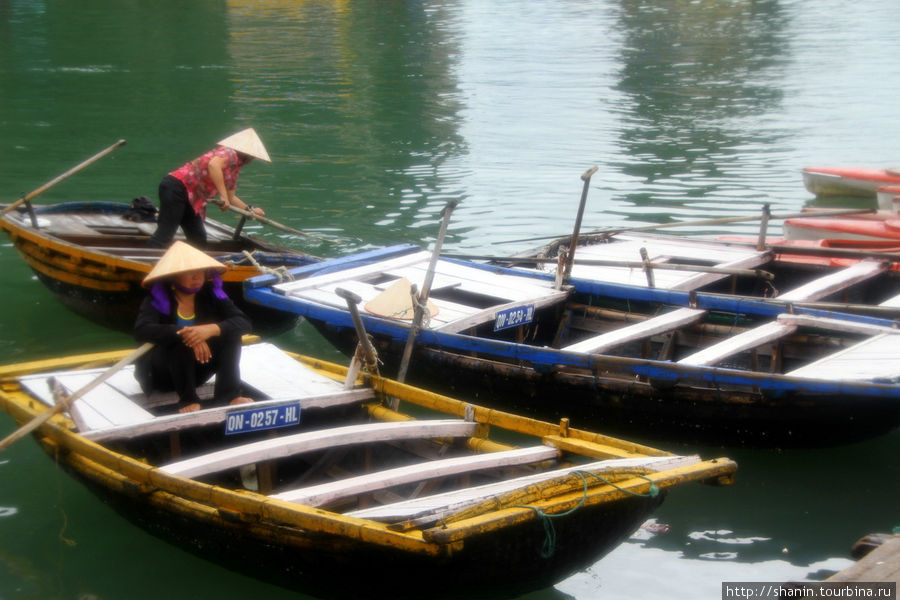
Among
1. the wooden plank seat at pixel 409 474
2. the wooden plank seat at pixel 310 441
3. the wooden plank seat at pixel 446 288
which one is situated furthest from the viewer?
the wooden plank seat at pixel 446 288

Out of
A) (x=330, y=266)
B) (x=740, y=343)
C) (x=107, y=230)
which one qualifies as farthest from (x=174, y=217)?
(x=740, y=343)

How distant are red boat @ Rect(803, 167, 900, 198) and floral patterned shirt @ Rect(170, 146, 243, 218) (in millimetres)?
7556

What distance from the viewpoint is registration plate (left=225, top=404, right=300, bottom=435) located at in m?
5.10

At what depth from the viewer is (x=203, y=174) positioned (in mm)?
8094

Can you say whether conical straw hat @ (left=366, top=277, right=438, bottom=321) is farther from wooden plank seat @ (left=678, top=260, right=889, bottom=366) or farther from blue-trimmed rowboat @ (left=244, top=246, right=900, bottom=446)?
wooden plank seat @ (left=678, top=260, right=889, bottom=366)

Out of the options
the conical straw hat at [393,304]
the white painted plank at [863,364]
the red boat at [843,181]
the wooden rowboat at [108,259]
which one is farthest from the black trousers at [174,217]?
the red boat at [843,181]

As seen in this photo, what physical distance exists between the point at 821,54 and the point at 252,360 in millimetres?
22054

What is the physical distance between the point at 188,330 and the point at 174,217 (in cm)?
301

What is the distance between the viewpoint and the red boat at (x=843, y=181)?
12438mm

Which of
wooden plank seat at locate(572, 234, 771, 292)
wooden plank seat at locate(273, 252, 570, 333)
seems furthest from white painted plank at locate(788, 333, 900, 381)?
wooden plank seat at locate(273, 252, 570, 333)

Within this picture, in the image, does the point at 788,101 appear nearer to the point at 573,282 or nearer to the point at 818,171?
the point at 818,171

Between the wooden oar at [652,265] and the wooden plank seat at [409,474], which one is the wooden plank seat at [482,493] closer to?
the wooden plank seat at [409,474]

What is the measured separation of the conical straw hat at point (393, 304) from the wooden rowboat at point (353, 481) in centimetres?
87

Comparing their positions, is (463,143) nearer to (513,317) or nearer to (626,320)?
(626,320)
